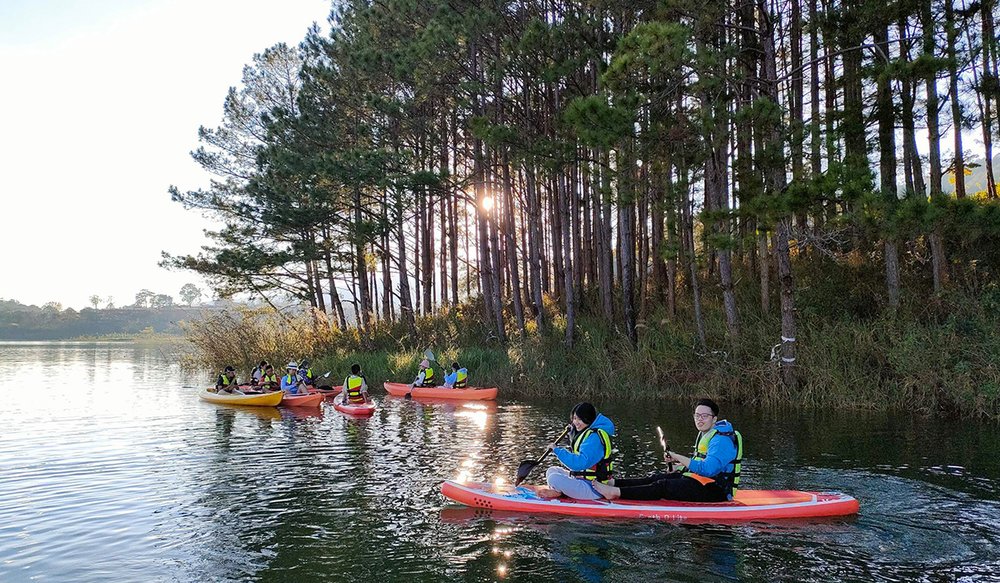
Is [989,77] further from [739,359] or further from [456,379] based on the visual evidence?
[456,379]

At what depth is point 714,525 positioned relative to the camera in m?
6.94

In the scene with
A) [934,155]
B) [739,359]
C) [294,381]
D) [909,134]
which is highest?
[909,134]

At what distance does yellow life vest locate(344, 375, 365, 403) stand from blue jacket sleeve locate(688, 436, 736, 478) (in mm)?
9811

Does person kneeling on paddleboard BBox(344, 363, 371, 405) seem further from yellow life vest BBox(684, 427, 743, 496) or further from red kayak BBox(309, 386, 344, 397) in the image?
yellow life vest BBox(684, 427, 743, 496)

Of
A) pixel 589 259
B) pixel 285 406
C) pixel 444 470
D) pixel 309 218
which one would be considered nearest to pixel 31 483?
pixel 444 470

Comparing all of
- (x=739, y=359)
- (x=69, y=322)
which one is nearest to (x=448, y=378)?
(x=739, y=359)

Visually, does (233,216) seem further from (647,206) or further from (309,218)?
(647,206)

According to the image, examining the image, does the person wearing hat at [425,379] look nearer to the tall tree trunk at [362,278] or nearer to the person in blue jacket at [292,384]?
the person in blue jacket at [292,384]

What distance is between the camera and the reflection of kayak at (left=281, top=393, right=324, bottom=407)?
16.8 meters

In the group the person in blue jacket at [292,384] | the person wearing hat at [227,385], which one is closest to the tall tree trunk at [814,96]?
the person in blue jacket at [292,384]

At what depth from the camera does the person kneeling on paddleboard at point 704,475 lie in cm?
706

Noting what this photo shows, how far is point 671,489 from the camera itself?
7.32 m

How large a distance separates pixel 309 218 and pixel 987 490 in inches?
753

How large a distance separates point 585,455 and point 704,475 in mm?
1213
